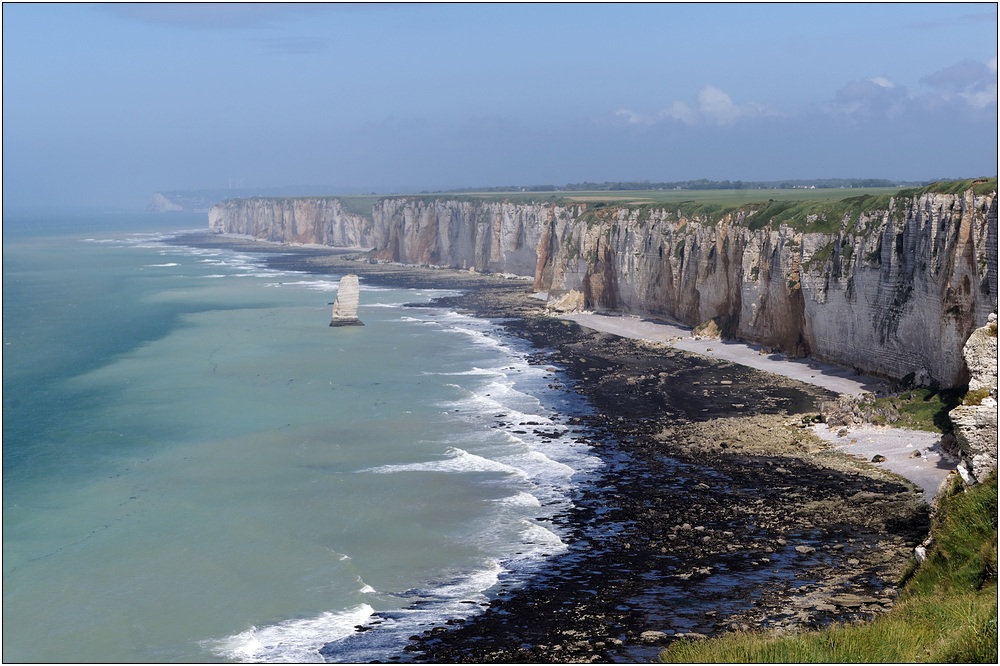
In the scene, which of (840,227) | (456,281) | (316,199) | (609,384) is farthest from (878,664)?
(316,199)

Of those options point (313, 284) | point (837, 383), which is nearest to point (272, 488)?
point (837, 383)

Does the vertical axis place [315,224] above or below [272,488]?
above

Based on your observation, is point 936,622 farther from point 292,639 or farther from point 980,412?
point 292,639

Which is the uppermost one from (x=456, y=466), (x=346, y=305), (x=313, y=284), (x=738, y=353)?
(x=313, y=284)

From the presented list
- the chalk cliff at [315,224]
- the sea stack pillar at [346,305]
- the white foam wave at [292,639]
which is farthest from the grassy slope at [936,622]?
the chalk cliff at [315,224]

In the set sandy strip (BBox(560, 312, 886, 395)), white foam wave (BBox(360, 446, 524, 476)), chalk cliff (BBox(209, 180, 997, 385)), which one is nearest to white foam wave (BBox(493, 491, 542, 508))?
white foam wave (BBox(360, 446, 524, 476))

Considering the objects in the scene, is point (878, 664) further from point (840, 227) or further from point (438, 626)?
point (840, 227)
